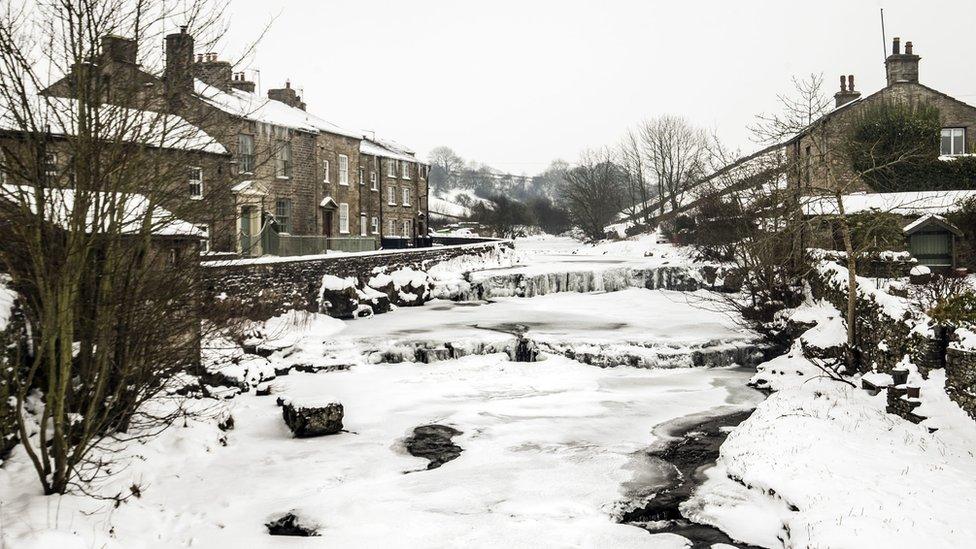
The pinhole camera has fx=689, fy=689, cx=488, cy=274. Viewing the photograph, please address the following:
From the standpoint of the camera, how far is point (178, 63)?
955cm

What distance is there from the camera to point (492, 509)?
386 inches

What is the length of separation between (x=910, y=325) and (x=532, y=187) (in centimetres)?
16947

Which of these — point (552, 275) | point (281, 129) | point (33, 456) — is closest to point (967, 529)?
point (33, 456)

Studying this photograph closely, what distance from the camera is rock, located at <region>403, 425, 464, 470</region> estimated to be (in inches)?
479

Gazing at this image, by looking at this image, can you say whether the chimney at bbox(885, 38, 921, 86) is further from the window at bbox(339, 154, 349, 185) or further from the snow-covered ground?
the window at bbox(339, 154, 349, 185)

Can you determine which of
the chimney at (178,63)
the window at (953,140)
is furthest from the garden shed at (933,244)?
the chimney at (178,63)

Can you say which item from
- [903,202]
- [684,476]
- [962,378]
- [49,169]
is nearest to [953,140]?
[903,202]

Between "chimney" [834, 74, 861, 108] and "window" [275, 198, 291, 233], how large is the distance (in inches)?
1151

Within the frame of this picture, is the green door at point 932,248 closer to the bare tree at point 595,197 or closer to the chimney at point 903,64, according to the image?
the chimney at point 903,64

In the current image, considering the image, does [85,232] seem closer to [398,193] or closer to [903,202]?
[903,202]

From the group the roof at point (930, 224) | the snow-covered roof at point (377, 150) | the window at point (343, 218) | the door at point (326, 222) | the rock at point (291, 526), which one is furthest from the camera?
the snow-covered roof at point (377, 150)

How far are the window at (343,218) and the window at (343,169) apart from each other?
1295 millimetres

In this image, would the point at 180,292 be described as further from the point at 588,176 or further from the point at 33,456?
the point at 588,176

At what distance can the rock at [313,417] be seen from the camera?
43.3ft
